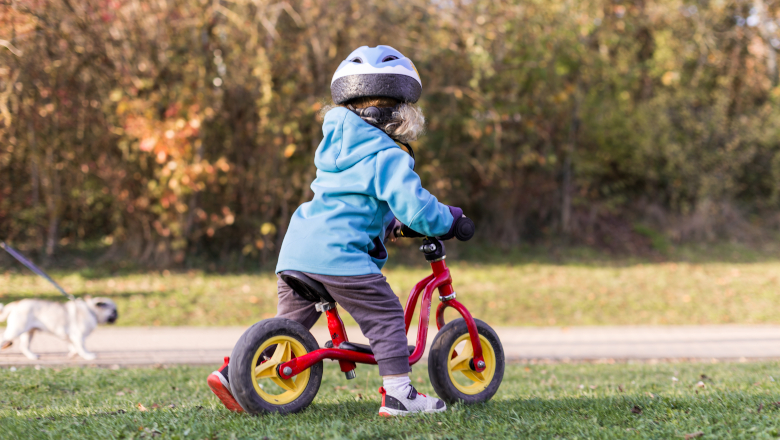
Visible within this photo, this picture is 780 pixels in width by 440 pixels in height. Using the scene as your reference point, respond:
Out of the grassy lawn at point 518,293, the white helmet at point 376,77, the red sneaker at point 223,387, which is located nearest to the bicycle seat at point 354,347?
the red sneaker at point 223,387

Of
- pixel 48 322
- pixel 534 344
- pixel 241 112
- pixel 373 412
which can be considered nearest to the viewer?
pixel 373 412

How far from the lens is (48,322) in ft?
20.0

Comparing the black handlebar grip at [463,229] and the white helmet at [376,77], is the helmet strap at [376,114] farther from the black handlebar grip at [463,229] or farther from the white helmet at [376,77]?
the black handlebar grip at [463,229]

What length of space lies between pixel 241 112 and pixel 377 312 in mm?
8436

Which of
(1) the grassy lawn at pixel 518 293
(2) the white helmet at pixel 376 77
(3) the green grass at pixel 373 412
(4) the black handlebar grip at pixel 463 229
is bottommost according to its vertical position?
(1) the grassy lawn at pixel 518 293

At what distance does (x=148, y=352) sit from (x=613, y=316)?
6308 mm

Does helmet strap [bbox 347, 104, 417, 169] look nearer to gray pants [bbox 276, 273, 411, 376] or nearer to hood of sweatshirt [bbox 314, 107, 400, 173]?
hood of sweatshirt [bbox 314, 107, 400, 173]

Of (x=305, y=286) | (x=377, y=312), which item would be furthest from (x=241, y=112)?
(x=377, y=312)

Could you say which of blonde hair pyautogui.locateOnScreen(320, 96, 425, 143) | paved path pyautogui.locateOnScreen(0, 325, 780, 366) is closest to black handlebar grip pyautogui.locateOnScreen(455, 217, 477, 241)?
blonde hair pyautogui.locateOnScreen(320, 96, 425, 143)

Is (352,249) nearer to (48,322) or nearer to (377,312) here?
(377,312)

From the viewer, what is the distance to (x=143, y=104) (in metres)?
9.84

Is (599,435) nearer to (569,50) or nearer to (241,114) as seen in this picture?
(241,114)

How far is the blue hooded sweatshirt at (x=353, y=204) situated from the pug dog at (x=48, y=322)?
12.6ft

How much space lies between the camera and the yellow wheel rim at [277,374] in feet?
10.5
